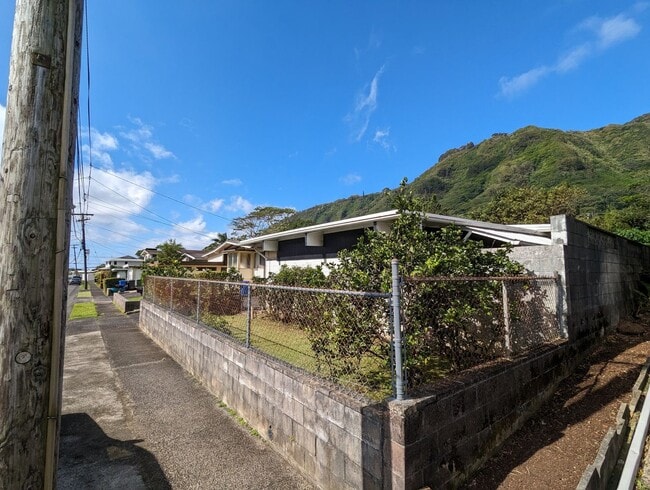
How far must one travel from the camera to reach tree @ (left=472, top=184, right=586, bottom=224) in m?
25.1

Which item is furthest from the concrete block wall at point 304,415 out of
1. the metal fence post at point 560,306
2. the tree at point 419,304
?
the metal fence post at point 560,306

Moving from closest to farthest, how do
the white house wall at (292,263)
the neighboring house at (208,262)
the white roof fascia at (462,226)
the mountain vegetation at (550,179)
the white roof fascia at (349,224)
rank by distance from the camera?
the white roof fascia at (462,226), the white roof fascia at (349,224), the white house wall at (292,263), the neighboring house at (208,262), the mountain vegetation at (550,179)

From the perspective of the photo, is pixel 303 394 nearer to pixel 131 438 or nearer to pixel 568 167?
pixel 131 438

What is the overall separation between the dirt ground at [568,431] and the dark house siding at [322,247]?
504cm

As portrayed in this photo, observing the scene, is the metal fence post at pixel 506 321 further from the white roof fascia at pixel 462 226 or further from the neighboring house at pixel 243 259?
the neighboring house at pixel 243 259

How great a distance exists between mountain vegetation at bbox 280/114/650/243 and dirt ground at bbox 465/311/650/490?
565 inches

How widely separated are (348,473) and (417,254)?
225cm

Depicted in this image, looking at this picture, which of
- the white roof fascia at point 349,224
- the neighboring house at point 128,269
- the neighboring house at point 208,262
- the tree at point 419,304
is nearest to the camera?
the tree at point 419,304

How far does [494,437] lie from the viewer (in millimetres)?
3197

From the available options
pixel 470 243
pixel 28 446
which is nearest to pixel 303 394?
pixel 28 446

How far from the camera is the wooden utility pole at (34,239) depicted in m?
1.32

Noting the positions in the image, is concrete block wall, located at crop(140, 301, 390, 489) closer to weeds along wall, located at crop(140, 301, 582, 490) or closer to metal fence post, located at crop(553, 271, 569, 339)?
weeds along wall, located at crop(140, 301, 582, 490)

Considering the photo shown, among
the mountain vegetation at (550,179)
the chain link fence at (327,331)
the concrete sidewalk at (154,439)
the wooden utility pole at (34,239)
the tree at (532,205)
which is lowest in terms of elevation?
the concrete sidewalk at (154,439)

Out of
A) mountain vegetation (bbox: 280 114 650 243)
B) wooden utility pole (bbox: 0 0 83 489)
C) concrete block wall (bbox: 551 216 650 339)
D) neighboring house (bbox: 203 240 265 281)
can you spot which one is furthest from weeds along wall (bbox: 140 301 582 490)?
mountain vegetation (bbox: 280 114 650 243)
